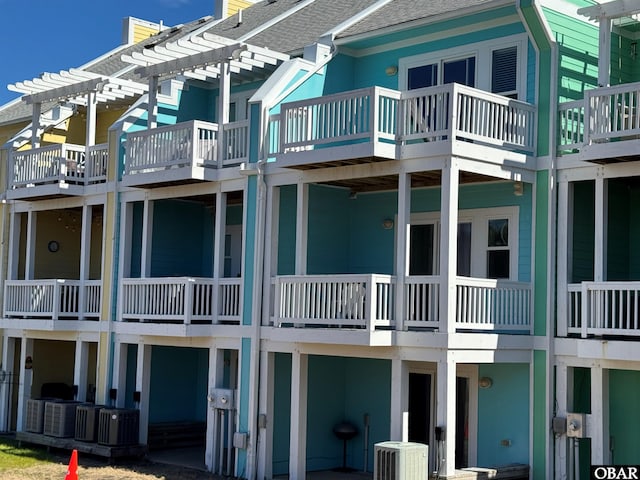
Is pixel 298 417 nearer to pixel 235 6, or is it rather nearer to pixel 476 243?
pixel 476 243

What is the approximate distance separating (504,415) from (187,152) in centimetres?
791

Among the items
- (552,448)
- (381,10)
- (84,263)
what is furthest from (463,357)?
(84,263)

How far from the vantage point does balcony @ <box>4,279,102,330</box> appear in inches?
918

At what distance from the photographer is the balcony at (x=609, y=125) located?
15617 millimetres

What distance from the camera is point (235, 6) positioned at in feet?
100

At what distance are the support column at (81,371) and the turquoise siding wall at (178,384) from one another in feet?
4.88

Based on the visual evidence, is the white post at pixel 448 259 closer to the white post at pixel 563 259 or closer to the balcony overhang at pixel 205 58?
the white post at pixel 563 259

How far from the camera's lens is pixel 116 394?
22219 millimetres

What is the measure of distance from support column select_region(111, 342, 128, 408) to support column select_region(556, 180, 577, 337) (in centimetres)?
980

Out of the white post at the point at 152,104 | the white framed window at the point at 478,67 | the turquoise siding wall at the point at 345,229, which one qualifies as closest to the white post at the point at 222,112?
the turquoise siding wall at the point at 345,229

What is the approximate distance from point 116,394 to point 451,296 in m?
9.14

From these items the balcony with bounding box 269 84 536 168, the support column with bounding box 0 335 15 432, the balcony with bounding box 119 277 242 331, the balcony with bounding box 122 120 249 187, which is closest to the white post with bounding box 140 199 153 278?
the balcony with bounding box 119 277 242 331

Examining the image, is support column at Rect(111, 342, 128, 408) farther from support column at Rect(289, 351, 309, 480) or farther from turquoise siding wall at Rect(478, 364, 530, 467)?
turquoise siding wall at Rect(478, 364, 530, 467)

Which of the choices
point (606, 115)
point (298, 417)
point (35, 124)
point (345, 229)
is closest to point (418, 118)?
point (606, 115)
